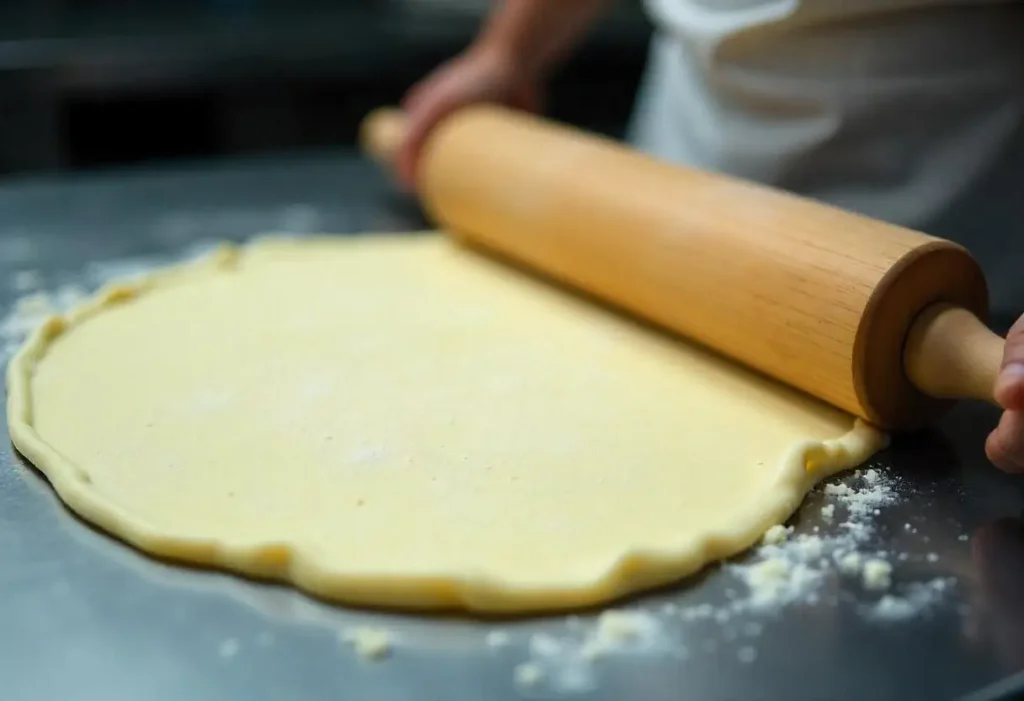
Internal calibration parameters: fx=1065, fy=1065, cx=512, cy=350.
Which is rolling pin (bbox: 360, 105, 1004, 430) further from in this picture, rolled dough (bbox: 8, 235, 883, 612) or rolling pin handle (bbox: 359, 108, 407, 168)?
rolling pin handle (bbox: 359, 108, 407, 168)

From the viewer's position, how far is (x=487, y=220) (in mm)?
1433

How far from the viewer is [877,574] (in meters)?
0.74

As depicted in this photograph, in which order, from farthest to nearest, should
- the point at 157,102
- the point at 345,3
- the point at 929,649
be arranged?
1. the point at 345,3
2. the point at 157,102
3. the point at 929,649

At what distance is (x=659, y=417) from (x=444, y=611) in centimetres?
33

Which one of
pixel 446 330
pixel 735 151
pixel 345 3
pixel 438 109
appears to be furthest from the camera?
pixel 345 3

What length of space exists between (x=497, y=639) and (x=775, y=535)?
Result: 231mm

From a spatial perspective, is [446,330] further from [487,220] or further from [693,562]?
[693,562]

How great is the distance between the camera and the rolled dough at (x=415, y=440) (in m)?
0.75

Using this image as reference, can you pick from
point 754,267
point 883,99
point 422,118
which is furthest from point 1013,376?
point 422,118

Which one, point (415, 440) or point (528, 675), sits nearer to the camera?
point (528, 675)

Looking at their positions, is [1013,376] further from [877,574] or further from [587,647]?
[587,647]

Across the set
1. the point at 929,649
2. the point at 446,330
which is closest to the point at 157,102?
the point at 446,330

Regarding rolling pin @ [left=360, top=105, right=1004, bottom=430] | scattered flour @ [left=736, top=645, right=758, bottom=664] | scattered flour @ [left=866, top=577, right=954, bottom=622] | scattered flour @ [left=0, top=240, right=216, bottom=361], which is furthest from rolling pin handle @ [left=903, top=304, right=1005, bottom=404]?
scattered flour @ [left=0, top=240, right=216, bottom=361]

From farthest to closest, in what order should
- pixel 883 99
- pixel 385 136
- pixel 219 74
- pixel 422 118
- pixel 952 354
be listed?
pixel 219 74, pixel 385 136, pixel 422 118, pixel 883 99, pixel 952 354
